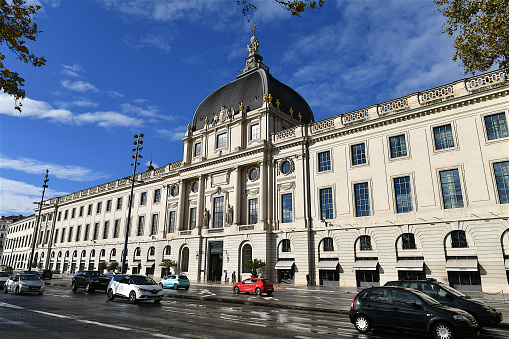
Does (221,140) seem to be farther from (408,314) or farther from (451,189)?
(408,314)

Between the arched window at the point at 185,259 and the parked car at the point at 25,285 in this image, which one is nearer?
the parked car at the point at 25,285

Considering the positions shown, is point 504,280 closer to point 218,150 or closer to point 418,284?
point 418,284

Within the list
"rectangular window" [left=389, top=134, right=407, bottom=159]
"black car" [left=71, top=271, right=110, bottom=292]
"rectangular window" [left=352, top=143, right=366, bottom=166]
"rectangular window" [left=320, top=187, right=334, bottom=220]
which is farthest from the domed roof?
"black car" [left=71, top=271, right=110, bottom=292]

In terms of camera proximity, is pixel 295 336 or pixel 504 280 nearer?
pixel 295 336

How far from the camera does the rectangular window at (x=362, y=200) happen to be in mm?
31891

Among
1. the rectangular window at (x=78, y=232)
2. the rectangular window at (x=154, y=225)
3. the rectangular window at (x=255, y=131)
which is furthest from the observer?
the rectangular window at (x=78, y=232)

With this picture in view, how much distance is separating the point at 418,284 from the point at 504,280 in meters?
15.7

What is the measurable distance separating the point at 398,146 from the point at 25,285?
3192 centimetres

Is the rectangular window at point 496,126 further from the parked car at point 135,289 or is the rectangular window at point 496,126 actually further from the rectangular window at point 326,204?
the parked car at point 135,289

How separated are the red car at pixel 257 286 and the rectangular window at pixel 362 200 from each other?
1187cm

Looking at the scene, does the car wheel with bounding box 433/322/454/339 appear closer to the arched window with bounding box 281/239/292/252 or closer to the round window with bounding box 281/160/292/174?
the arched window with bounding box 281/239/292/252

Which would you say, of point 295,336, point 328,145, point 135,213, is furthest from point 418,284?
point 135,213

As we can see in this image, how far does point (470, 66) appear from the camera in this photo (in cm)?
1495

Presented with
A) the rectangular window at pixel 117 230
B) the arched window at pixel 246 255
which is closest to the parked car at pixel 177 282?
the arched window at pixel 246 255
